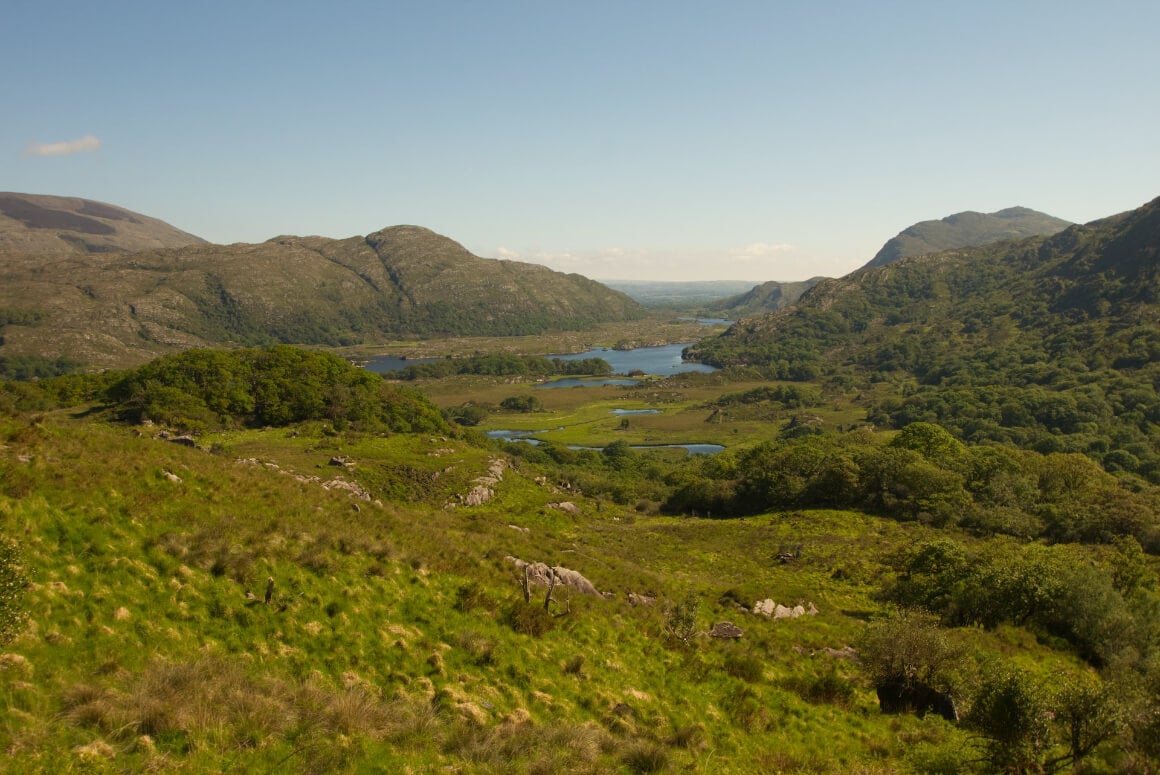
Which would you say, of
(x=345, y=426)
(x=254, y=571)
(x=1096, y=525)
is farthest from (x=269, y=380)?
(x=1096, y=525)

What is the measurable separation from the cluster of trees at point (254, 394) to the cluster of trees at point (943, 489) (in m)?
45.2

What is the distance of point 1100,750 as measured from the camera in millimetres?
14555

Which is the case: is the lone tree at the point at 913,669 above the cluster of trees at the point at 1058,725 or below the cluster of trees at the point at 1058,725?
below

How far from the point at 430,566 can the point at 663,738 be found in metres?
10.6

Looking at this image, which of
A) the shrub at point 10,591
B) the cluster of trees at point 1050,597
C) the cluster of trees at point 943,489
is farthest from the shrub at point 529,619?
the cluster of trees at point 943,489

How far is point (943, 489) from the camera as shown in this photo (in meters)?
65.5

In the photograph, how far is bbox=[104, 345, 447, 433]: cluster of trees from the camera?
66500 mm

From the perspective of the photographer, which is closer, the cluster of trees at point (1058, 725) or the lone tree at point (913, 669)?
the cluster of trees at point (1058, 725)

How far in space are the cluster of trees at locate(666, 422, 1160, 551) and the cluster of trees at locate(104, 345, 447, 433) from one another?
4522 cm

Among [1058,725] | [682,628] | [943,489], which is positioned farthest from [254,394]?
[943,489]

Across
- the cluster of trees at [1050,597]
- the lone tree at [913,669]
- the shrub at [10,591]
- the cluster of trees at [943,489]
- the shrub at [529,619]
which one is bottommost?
the cluster of trees at [943,489]

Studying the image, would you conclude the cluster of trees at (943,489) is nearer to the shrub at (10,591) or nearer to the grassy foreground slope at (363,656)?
the grassy foreground slope at (363,656)

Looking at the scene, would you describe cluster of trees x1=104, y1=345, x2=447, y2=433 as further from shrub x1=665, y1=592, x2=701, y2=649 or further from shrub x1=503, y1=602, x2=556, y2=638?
shrub x1=665, y1=592, x2=701, y2=649

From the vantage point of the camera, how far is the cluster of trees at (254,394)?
66500 mm
